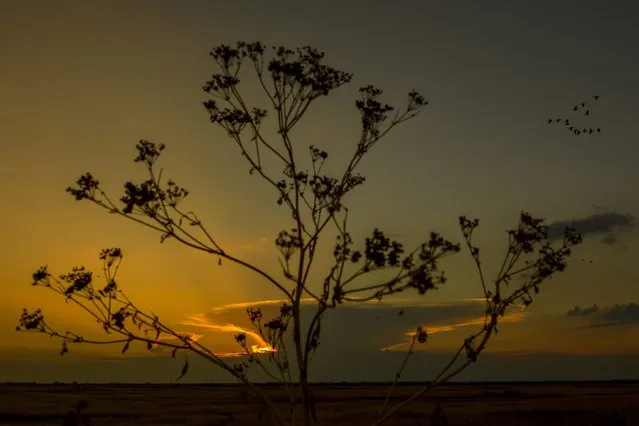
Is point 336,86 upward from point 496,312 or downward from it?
upward

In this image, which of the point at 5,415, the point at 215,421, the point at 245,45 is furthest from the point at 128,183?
the point at 5,415

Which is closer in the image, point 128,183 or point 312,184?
point 128,183

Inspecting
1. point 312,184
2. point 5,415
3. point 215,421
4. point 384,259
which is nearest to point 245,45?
point 312,184

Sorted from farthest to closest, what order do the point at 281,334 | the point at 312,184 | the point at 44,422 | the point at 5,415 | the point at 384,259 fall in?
the point at 5,415, the point at 44,422, the point at 281,334, the point at 312,184, the point at 384,259

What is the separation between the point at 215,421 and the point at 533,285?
39.8 meters

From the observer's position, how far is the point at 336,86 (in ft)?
28.5

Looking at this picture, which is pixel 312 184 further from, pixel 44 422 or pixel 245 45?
pixel 44 422

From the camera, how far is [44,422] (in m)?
45.0

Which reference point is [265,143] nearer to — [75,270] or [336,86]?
[336,86]

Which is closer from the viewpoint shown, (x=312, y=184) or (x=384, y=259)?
(x=384, y=259)

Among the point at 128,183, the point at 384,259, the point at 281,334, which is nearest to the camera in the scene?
the point at 384,259

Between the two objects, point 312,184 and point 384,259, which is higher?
point 312,184

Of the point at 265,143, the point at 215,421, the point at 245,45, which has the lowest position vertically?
the point at 215,421

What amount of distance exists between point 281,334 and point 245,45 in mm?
3836
